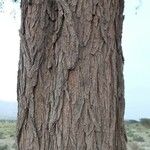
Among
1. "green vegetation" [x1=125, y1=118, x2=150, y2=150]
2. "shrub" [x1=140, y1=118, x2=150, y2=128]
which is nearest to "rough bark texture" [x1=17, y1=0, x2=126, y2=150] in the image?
"green vegetation" [x1=125, y1=118, x2=150, y2=150]

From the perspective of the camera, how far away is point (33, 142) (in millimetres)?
3723

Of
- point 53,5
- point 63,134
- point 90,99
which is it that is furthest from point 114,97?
point 53,5

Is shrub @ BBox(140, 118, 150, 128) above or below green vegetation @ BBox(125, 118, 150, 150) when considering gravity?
above

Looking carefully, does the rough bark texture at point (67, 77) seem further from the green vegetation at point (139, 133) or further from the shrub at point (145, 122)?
the shrub at point (145, 122)

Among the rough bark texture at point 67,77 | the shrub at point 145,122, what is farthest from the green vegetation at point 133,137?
the rough bark texture at point 67,77

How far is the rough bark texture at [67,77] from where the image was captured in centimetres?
366

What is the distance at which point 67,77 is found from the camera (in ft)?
12.0

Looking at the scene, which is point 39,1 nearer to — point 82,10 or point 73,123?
point 82,10

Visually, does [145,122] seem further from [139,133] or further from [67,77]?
[67,77]

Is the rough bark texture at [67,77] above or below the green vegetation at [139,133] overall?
above

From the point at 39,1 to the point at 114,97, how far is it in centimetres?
79

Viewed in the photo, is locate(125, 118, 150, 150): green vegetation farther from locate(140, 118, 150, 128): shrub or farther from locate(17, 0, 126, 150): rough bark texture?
locate(17, 0, 126, 150): rough bark texture

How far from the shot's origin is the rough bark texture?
3.66m

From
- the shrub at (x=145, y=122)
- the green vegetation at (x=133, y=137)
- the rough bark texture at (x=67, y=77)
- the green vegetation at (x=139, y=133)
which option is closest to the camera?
the rough bark texture at (x=67, y=77)
